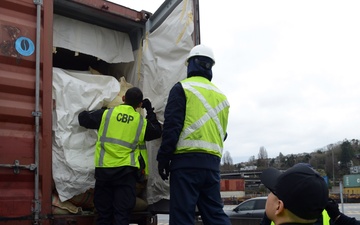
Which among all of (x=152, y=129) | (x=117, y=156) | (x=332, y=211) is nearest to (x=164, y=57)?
(x=152, y=129)

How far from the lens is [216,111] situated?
3771mm

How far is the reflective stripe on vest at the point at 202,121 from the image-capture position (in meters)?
3.55

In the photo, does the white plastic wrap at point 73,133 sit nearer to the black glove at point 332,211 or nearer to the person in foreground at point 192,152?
the person in foreground at point 192,152

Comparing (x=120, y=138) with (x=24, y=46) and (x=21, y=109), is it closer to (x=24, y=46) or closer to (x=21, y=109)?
(x=21, y=109)

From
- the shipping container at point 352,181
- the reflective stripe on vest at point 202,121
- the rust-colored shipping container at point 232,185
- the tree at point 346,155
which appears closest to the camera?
the reflective stripe on vest at point 202,121

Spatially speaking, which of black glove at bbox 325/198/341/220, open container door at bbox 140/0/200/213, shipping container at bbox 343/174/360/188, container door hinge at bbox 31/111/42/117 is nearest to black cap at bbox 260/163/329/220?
black glove at bbox 325/198/341/220

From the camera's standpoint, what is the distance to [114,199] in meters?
3.70

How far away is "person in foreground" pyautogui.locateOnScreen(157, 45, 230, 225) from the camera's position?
11.4 ft

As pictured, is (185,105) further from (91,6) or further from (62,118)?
(91,6)

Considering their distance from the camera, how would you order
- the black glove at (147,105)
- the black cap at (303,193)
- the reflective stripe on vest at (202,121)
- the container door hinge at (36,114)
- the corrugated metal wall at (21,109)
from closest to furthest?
the black cap at (303,193)
the corrugated metal wall at (21,109)
the container door hinge at (36,114)
the reflective stripe on vest at (202,121)
the black glove at (147,105)

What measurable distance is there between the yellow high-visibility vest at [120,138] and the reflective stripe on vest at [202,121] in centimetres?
48

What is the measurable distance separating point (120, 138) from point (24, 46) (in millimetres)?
1086

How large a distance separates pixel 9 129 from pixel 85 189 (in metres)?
0.89

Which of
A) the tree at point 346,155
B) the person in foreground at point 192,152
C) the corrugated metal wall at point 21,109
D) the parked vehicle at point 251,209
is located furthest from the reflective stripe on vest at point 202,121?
the tree at point 346,155
